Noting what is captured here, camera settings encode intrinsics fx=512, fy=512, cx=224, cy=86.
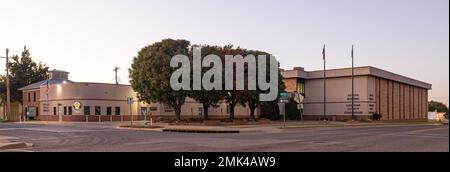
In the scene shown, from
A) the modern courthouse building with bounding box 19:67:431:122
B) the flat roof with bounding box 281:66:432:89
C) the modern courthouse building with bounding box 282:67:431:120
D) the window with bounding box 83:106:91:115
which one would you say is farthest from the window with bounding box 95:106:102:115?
the flat roof with bounding box 281:66:432:89

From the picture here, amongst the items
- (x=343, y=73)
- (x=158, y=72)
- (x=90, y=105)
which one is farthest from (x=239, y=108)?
(x=158, y=72)

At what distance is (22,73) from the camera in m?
90.2

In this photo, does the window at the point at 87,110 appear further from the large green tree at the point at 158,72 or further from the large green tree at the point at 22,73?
the large green tree at the point at 22,73

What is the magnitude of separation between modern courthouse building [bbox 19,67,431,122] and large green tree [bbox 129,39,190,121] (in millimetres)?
9477

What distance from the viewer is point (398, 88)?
289ft

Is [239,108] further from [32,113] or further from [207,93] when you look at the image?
[32,113]

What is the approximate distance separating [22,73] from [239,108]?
40.4 meters

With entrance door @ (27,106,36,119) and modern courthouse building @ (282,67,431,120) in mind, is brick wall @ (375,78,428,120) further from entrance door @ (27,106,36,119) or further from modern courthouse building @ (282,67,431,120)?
entrance door @ (27,106,36,119)

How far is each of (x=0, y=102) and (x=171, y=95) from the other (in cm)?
4915

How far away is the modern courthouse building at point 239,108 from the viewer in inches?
2530

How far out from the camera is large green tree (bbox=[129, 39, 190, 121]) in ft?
164

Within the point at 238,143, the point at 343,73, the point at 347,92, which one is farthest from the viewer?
the point at 343,73
